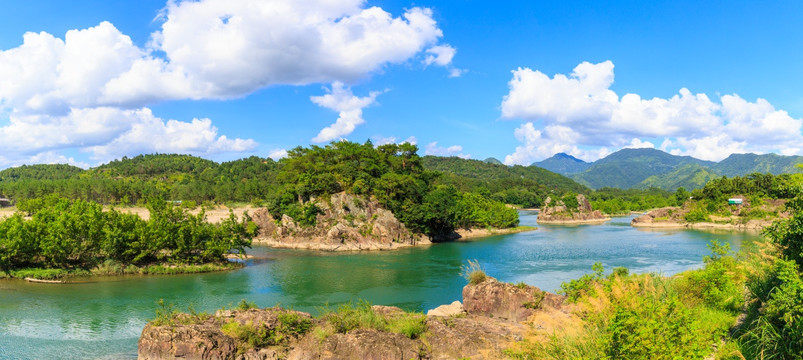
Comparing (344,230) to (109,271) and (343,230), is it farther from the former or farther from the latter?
(109,271)

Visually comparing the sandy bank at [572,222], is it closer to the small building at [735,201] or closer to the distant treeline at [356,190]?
the distant treeline at [356,190]

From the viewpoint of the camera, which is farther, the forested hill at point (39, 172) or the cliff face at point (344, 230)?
the forested hill at point (39, 172)

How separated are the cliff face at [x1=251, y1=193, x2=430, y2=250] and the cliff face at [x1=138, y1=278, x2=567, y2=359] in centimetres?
3853

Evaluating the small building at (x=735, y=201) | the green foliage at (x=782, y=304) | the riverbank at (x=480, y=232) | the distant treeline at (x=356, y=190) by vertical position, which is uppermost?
the distant treeline at (x=356, y=190)

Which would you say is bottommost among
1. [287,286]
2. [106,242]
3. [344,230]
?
[287,286]

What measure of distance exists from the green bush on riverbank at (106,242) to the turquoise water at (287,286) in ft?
7.84

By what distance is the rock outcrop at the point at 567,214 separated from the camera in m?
108

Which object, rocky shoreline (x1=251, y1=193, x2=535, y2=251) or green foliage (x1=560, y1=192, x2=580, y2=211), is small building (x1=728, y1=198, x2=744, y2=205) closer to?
green foliage (x1=560, y1=192, x2=580, y2=211)

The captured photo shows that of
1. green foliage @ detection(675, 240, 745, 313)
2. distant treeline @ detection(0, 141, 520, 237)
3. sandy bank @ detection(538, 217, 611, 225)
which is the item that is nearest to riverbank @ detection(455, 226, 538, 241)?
distant treeline @ detection(0, 141, 520, 237)

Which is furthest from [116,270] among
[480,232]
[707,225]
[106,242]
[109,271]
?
[707,225]

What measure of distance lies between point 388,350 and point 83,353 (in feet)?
46.3

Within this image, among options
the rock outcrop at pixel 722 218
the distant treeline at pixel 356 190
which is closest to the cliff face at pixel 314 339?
the distant treeline at pixel 356 190

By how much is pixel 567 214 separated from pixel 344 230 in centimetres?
7054

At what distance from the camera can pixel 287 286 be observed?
34.1 metres
